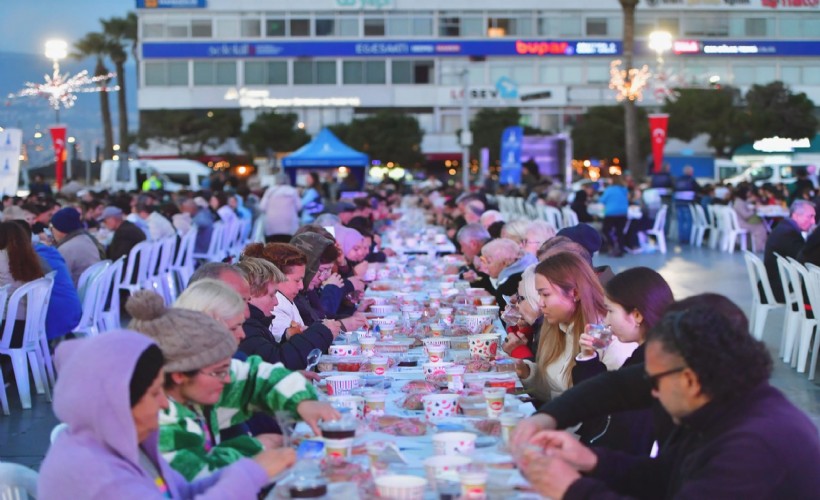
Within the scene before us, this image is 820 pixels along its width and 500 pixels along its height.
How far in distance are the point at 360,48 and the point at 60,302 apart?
5758 cm

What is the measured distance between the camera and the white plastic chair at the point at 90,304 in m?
9.27

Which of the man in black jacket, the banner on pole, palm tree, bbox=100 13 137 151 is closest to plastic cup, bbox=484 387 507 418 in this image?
the man in black jacket

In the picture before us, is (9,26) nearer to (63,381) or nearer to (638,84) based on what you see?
(638,84)

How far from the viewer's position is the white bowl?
3.01 metres

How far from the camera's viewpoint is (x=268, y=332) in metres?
5.37

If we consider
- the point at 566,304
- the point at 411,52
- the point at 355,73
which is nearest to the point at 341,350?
the point at 566,304

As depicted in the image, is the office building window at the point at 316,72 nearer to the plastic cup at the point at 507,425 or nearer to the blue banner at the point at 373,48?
the blue banner at the point at 373,48

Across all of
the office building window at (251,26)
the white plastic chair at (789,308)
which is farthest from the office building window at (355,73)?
the white plastic chair at (789,308)

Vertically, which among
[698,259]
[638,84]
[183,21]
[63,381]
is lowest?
[698,259]

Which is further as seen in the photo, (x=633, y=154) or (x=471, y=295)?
(x=633, y=154)

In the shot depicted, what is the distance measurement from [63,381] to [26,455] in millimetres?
4503

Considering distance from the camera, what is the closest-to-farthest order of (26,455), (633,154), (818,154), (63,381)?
(63,381)
(26,455)
(633,154)
(818,154)

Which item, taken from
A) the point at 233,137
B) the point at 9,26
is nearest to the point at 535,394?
the point at 9,26

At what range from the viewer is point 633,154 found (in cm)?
3195
